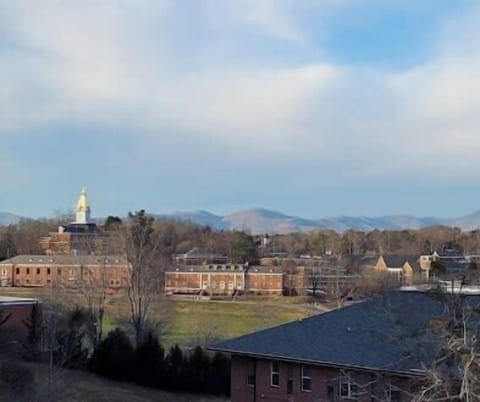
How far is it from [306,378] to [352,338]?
2.12m

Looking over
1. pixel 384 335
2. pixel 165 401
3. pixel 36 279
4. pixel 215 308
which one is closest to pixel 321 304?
pixel 215 308

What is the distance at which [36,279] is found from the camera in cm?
9831

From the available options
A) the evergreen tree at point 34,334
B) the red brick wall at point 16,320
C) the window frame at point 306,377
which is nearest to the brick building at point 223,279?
the red brick wall at point 16,320

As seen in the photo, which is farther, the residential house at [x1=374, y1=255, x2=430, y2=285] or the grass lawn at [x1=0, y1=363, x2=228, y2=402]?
the residential house at [x1=374, y1=255, x2=430, y2=285]

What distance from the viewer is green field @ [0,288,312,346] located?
166ft

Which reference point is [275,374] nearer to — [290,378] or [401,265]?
[290,378]

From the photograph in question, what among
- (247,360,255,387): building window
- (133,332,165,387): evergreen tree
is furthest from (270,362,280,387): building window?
(133,332,165,387): evergreen tree

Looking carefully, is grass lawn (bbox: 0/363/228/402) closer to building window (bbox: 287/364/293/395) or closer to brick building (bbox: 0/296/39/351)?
brick building (bbox: 0/296/39/351)

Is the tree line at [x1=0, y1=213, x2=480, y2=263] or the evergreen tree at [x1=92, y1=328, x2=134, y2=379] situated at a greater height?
the tree line at [x1=0, y1=213, x2=480, y2=263]

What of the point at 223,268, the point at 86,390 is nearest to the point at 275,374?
the point at 86,390

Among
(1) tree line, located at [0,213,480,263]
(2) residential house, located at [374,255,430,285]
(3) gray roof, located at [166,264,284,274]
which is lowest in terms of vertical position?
(3) gray roof, located at [166,264,284,274]

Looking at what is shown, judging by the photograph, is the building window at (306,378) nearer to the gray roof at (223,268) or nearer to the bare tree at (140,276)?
the bare tree at (140,276)

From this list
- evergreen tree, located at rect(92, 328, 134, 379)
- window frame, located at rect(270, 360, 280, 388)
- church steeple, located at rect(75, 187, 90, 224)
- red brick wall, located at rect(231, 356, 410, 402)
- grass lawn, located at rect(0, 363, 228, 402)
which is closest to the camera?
red brick wall, located at rect(231, 356, 410, 402)

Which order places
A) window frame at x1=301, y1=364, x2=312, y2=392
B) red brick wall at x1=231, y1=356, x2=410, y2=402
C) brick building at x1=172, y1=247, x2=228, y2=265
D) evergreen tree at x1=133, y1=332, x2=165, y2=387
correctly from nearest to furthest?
red brick wall at x1=231, y1=356, x2=410, y2=402
window frame at x1=301, y1=364, x2=312, y2=392
evergreen tree at x1=133, y1=332, x2=165, y2=387
brick building at x1=172, y1=247, x2=228, y2=265
